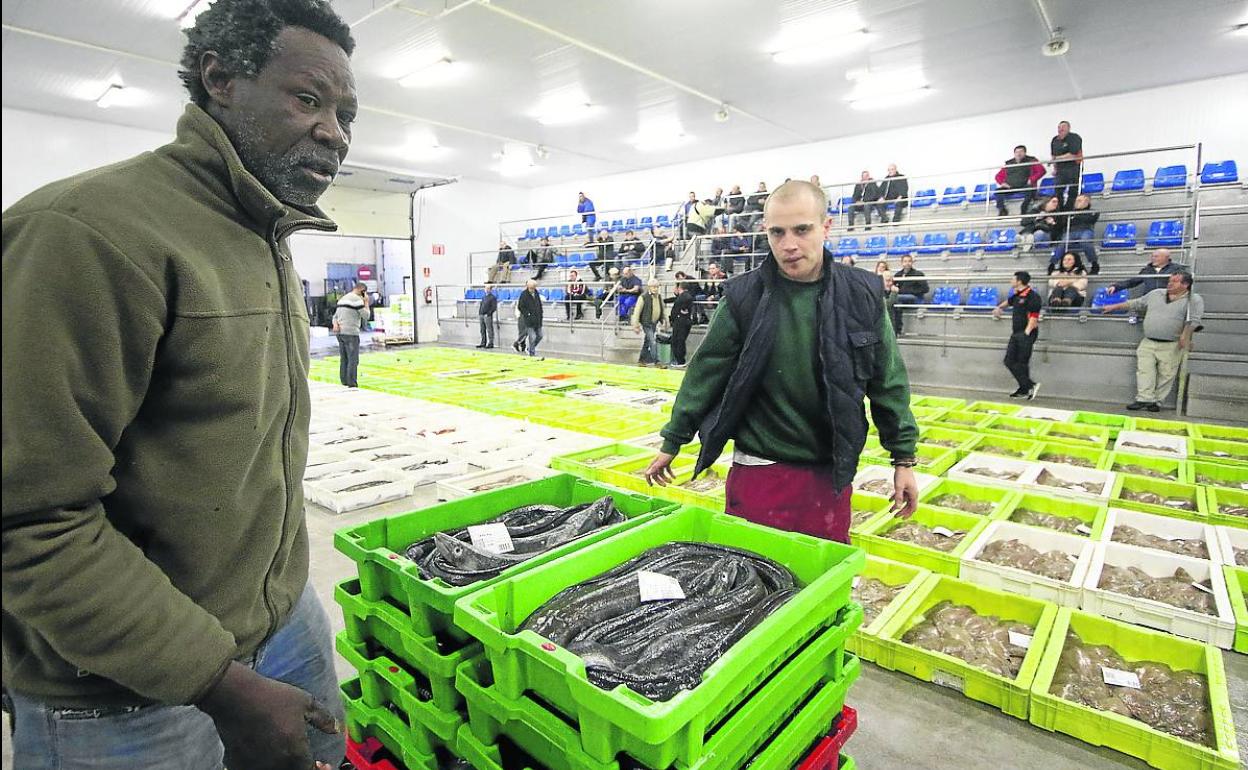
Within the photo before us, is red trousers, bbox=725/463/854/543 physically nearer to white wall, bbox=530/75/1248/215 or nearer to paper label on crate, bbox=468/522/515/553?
paper label on crate, bbox=468/522/515/553

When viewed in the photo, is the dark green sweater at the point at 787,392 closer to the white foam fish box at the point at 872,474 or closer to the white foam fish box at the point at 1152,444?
the white foam fish box at the point at 872,474

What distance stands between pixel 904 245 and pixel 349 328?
1053 centimetres

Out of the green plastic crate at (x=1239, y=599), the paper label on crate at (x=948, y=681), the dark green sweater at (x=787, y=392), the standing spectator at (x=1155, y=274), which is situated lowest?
the paper label on crate at (x=948, y=681)

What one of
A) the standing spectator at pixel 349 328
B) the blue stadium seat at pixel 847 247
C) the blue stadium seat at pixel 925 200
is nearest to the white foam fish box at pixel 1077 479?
the standing spectator at pixel 349 328

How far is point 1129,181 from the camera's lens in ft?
35.4

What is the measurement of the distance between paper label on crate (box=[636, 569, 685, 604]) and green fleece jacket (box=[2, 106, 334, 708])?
0.82 meters

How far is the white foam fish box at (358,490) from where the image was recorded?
175 inches

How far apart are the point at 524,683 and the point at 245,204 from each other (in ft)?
3.66

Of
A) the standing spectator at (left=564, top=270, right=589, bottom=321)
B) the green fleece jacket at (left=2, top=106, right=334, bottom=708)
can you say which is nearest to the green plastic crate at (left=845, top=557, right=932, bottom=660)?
the green fleece jacket at (left=2, top=106, right=334, bottom=708)

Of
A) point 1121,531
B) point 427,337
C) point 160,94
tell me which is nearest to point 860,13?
point 1121,531

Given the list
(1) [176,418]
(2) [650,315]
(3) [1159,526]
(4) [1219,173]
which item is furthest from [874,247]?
(1) [176,418]

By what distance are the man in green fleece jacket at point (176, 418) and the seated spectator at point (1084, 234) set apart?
11.7 meters

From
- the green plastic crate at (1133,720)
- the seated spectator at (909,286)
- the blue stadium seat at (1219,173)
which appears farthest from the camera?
the seated spectator at (909,286)

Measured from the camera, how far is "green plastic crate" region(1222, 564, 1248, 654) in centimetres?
276
